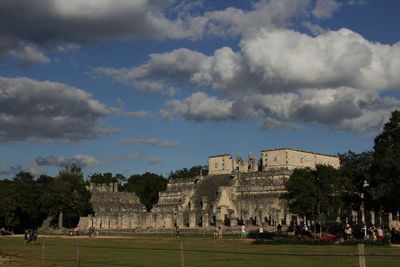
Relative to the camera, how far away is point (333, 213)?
6225cm

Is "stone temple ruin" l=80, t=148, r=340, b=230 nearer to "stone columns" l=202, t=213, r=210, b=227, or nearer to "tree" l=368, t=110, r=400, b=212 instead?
"stone columns" l=202, t=213, r=210, b=227

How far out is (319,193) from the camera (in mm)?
63938

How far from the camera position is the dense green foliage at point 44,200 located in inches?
3022

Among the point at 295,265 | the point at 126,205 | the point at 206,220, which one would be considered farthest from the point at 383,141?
the point at 126,205

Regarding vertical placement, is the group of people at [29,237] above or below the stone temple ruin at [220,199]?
below

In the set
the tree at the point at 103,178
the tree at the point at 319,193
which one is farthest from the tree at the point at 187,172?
the tree at the point at 319,193

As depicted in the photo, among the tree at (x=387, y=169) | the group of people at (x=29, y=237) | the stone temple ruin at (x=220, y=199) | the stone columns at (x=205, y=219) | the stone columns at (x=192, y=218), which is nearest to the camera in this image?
the tree at (x=387, y=169)

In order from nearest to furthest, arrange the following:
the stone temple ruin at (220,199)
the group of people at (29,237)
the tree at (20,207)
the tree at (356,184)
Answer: the group of people at (29,237), the tree at (356,184), the tree at (20,207), the stone temple ruin at (220,199)

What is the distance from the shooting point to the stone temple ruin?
7975 centimetres

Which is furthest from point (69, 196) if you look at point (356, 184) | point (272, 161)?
point (356, 184)

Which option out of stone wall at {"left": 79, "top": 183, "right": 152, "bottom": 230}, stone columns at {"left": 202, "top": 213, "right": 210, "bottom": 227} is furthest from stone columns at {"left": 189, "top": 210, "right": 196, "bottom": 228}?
stone wall at {"left": 79, "top": 183, "right": 152, "bottom": 230}

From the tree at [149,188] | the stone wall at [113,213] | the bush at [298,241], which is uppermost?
the tree at [149,188]

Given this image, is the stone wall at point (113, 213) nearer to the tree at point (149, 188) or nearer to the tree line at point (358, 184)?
the tree at point (149, 188)

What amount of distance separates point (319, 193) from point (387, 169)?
22869 millimetres
